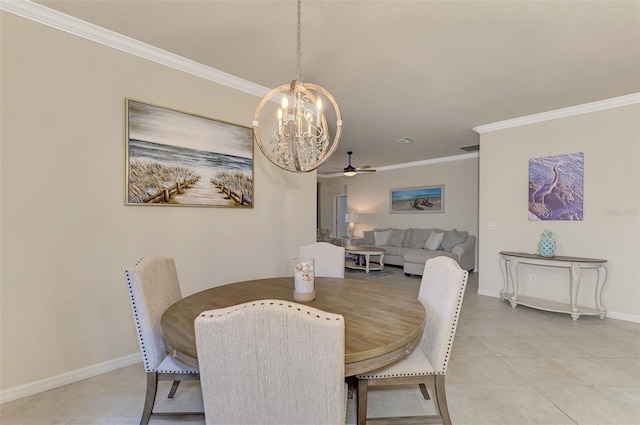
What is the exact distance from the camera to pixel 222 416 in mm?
917

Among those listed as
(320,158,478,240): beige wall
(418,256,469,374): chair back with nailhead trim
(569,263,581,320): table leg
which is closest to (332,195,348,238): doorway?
(320,158,478,240): beige wall

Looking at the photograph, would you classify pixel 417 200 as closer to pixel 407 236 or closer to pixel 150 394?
pixel 407 236

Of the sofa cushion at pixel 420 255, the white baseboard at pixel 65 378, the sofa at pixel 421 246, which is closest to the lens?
the white baseboard at pixel 65 378

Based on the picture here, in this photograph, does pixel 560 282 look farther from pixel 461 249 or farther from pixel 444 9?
pixel 444 9

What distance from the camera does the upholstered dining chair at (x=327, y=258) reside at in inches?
102

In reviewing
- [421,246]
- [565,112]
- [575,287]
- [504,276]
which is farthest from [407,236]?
[565,112]

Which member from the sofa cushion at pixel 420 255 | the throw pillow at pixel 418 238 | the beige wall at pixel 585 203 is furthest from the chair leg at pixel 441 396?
the throw pillow at pixel 418 238

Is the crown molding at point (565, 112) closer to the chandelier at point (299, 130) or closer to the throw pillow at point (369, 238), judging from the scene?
the chandelier at point (299, 130)

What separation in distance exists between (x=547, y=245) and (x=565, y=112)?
1690mm

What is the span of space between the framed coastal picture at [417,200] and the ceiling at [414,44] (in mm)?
3575

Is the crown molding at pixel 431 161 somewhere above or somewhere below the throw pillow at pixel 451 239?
above

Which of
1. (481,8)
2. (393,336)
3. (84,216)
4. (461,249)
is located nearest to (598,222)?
(461,249)

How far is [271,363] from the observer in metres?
0.86

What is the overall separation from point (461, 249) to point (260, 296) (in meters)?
5.29
